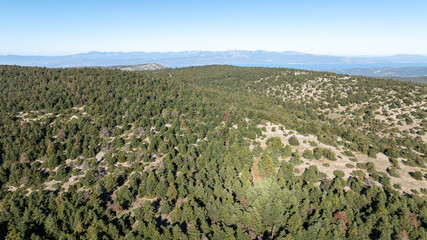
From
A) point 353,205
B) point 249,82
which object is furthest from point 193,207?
point 249,82

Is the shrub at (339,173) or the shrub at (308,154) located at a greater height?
the shrub at (308,154)

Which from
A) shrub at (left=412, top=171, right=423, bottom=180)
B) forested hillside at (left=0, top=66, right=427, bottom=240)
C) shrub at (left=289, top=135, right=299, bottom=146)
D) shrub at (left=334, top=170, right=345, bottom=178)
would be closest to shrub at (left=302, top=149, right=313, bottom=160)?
forested hillside at (left=0, top=66, right=427, bottom=240)

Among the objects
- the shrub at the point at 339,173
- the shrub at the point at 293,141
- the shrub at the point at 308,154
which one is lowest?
the shrub at the point at 339,173

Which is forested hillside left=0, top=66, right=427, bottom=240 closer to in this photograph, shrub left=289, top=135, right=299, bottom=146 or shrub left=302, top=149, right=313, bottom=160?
shrub left=302, top=149, right=313, bottom=160

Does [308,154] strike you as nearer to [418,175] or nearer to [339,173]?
[339,173]

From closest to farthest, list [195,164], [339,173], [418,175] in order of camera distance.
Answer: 1. [418,175]
2. [339,173]
3. [195,164]

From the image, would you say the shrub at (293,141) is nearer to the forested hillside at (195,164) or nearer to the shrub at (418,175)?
the forested hillside at (195,164)

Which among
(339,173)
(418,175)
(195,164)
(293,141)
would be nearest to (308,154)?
(293,141)

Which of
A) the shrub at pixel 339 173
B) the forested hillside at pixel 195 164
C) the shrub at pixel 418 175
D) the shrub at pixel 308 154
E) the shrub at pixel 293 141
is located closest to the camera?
the forested hillside at pixel 195 164

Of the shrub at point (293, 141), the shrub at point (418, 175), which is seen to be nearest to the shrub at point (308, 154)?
the shrub at point (293, 141)
